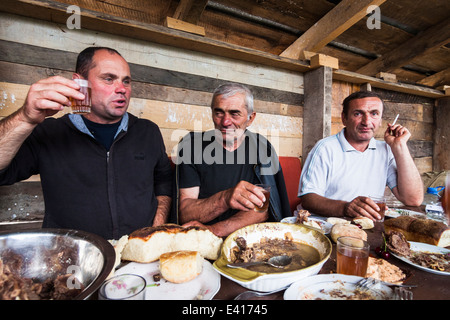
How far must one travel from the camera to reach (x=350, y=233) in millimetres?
1257

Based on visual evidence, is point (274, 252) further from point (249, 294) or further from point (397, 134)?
point (397, 134)

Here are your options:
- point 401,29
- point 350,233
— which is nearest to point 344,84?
point 401,29

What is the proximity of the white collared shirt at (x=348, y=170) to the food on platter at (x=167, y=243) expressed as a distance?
163cm

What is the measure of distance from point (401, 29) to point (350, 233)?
3.97 meters

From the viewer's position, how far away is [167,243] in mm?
1071

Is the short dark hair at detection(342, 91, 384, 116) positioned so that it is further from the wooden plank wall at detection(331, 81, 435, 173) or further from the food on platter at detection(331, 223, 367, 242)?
the wooden plank wall at detection(331, 81, 435, 173)

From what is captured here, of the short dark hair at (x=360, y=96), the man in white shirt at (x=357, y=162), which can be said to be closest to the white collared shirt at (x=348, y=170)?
the man in white shirt at (x=357, y=162)

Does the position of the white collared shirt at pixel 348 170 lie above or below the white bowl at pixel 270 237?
above

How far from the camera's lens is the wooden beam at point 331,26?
2.83 meters

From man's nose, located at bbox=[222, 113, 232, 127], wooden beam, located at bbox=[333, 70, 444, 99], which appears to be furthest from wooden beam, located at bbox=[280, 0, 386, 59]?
man's nose, located at bbox=[222, 113, 232, 127]

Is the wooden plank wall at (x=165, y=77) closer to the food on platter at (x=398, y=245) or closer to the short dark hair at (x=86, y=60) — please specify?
the short dark hair at (x=86, y=60)

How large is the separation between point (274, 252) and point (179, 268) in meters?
0.46

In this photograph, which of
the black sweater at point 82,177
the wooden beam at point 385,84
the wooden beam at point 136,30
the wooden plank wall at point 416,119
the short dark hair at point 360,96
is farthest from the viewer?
the wooden plank wall at point 416,119

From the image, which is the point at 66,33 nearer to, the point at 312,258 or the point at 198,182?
the point at 198,182
